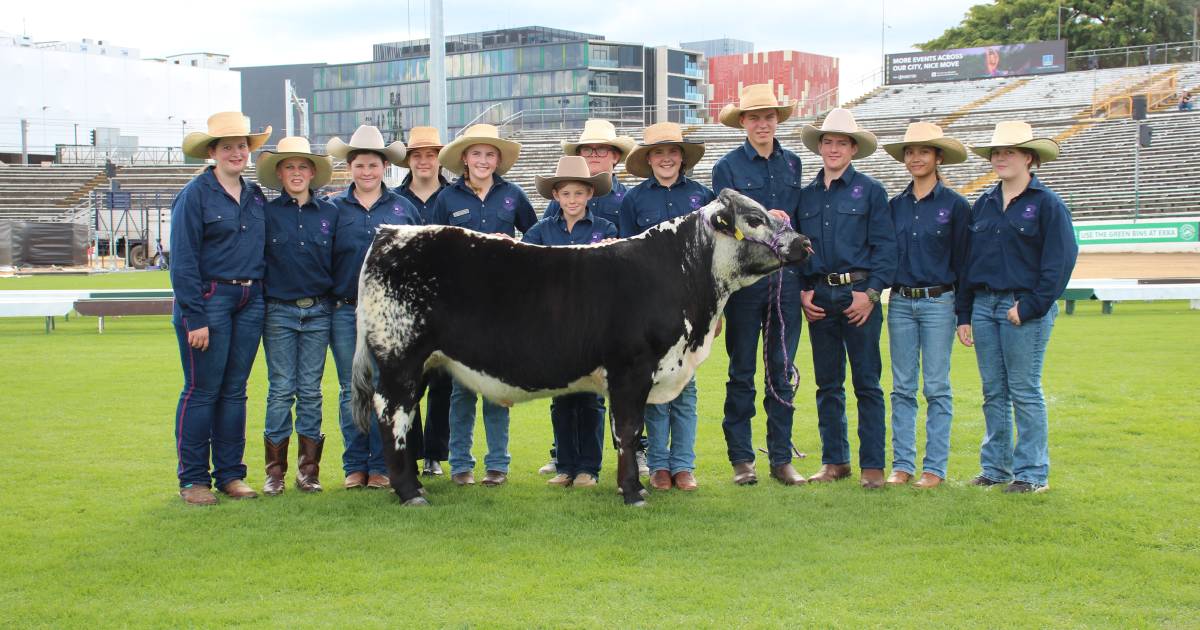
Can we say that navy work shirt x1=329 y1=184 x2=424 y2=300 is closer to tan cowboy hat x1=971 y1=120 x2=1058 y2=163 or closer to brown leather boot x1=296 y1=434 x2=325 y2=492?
brown leather boot x1=296 y1=434 x2=325 y2=492

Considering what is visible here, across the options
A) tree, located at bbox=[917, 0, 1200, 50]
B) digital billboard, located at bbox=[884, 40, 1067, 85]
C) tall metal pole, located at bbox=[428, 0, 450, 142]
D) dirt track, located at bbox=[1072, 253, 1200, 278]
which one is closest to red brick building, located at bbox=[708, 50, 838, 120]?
tree, located at bbox=[917, 0, 1200, 50]

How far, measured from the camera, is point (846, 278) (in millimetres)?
7457

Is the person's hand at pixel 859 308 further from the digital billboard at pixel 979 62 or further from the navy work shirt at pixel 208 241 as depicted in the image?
the digital billboard at pixel 979 62

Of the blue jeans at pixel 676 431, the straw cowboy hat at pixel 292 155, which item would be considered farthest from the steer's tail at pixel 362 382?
the blue jeans at pixel 676 431

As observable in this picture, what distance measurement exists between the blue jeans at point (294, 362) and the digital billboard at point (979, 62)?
52.8m

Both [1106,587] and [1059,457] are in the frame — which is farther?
[1059,457]

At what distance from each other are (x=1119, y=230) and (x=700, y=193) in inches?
992

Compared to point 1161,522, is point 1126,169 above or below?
above

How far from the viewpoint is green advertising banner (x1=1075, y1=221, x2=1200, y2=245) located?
29219 millimetres

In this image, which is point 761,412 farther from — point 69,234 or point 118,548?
point 69,234

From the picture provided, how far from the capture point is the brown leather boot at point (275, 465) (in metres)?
7.53

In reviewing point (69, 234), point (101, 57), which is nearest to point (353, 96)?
point (101, 57)

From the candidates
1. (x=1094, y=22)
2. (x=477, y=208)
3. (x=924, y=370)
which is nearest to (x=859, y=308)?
(x=924, y=370)

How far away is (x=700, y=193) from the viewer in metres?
7.82
